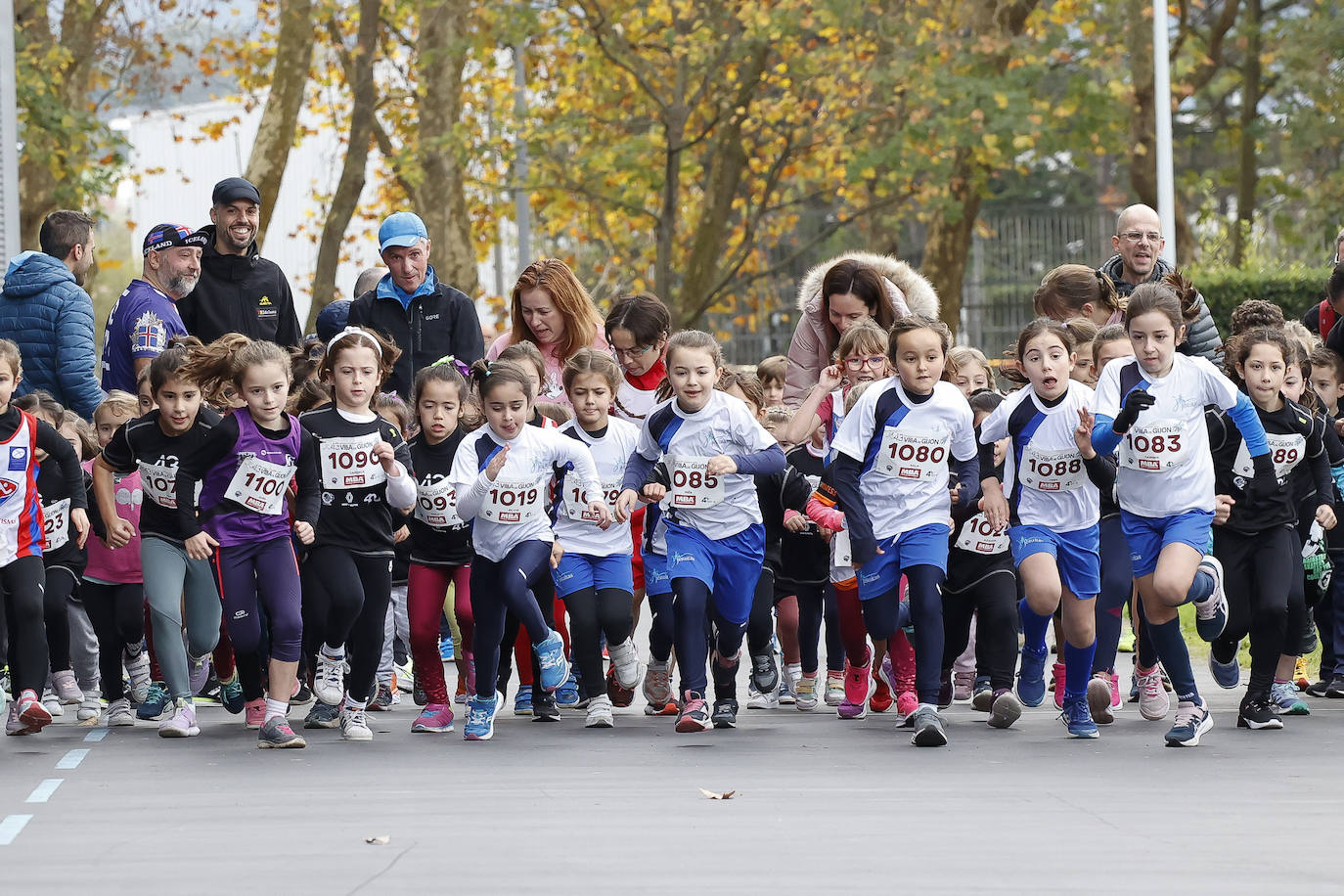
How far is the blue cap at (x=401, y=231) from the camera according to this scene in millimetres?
9961

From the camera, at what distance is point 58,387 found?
10023 mm

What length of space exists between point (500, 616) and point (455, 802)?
1.78 meters

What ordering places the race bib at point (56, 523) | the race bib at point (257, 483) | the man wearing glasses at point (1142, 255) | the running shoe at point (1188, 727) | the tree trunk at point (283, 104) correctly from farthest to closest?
the tree trunk at point (283, 104)
the man wearing glasses at point (1142, 255)
the race bib at point (56, 523)
the race bib at point (257, 483)
the running shoe at point (1188, 727)

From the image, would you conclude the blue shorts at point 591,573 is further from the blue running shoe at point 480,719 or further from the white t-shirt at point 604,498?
the blue running shoe at point 480,719

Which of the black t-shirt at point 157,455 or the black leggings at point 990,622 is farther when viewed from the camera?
the black leggings at point 990,622

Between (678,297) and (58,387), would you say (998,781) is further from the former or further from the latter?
(678,297)

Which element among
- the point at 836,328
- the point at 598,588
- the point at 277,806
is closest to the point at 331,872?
the point at 277,806

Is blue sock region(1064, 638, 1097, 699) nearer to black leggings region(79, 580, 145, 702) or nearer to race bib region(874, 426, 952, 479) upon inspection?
race bib region(874, 426, 952, 479)

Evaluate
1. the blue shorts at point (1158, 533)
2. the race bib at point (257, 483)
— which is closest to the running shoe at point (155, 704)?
the race bib at point (257, 483)

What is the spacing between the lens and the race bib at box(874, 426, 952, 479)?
27.3 ft

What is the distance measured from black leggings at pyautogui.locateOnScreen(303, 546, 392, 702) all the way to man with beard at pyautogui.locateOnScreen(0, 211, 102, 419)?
216 cm

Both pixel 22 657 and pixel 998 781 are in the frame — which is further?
pixel 22 657

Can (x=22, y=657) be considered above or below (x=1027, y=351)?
below

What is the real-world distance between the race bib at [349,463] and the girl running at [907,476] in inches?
78.4
